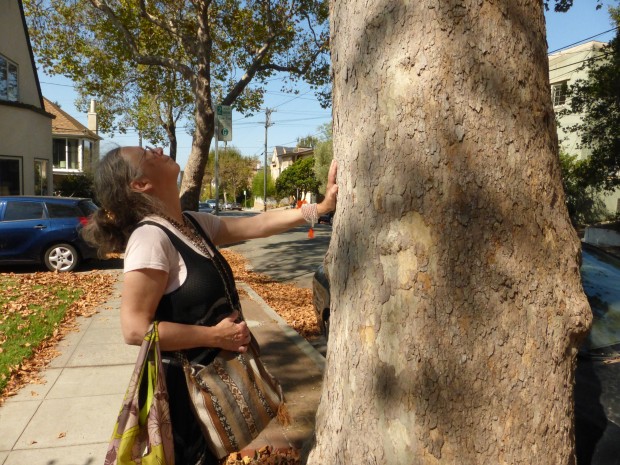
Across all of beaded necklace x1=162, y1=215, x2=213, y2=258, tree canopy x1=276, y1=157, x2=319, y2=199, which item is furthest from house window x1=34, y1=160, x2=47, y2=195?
tree canopy x1=276, y1=157, x2=319, y2=199

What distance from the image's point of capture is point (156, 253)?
1.95 meters

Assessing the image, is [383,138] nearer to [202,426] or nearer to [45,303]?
[202,426]

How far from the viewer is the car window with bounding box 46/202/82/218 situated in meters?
11.9

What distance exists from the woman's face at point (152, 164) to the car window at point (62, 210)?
1076cm

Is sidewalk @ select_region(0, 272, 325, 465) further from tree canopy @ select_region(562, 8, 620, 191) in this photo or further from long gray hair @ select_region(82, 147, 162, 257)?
tree canopy @ select_region(562, 8, 620, 191)

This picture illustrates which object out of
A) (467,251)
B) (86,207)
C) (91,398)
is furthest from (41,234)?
(467,251)

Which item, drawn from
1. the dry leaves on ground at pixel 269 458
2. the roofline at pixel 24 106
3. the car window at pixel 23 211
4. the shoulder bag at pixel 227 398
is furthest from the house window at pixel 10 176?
the shoulder bag at pixel 227 398

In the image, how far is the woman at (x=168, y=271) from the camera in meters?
1.94

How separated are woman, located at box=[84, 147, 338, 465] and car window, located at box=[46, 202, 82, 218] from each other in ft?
34.9

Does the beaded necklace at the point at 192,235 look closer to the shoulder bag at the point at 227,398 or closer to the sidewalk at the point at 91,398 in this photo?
the shoulder bag at the point at 227,398

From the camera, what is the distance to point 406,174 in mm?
1854

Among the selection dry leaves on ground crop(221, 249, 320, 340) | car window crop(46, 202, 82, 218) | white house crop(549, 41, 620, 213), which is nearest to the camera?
dry leaves on ground crop(221, 249, 320, 340)

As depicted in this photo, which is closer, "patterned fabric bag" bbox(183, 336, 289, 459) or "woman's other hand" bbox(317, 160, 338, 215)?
"patterned fabric bag" bbox(183, 336, 289, 459)

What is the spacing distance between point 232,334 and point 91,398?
126 inches
